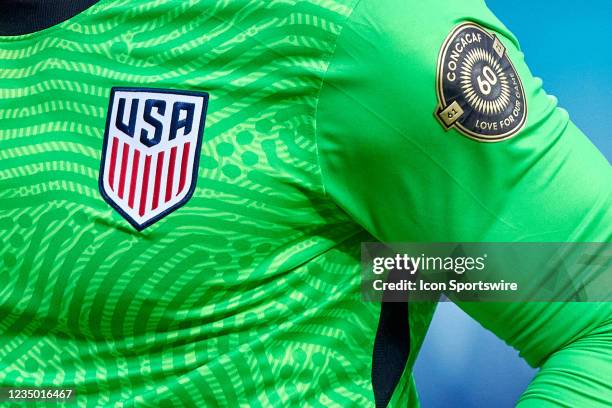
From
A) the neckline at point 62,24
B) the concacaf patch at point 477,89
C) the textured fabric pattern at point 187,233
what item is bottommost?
the textured fabric pattern at point 187,233

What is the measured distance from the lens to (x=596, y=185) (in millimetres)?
586

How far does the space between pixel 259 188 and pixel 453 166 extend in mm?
132

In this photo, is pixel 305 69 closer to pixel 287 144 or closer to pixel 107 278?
pixel 287 144

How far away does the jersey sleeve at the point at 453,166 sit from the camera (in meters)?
0.57

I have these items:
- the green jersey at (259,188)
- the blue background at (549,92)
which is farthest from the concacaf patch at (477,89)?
the blue background at (549,92)

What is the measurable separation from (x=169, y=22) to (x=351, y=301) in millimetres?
240

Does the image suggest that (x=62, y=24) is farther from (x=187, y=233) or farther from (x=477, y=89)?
(x=477, y=89)

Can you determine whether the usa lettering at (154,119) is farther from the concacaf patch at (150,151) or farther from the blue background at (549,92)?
the blue background at (549,92)

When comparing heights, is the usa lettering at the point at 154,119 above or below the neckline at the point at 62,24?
below

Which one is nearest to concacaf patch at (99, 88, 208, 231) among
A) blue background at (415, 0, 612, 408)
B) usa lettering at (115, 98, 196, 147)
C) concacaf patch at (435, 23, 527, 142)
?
usa lettering at (115, 98, 196, 147)

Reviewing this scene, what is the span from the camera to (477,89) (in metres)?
0.58

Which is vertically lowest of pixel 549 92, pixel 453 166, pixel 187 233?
pixel 187 233

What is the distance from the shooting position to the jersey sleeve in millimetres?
567

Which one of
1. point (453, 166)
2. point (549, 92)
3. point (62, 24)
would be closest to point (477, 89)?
point (453, 166)
